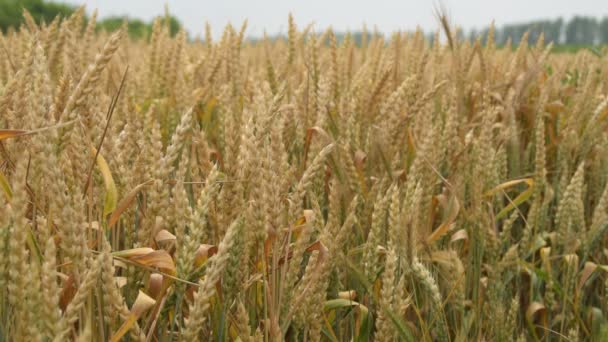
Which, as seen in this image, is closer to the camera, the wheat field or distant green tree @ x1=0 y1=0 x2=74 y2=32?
the wheat field

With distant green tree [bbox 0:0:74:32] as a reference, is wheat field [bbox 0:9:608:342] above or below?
below

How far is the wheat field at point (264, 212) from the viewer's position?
28.0 inches

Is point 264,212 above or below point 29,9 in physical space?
below

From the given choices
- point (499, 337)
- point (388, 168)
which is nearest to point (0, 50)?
point (388, 168)

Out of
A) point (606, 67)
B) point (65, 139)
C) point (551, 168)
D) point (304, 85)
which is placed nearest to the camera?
point (65, 139)

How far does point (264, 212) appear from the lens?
2.58ft

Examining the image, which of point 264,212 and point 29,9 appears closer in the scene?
point 264,212

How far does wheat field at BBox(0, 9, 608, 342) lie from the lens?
0.71m

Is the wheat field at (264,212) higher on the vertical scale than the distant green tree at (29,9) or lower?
lower

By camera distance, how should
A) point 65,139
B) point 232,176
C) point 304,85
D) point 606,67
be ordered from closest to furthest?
point 65,139 → point 232,176 → point 304,85 → point 606,67

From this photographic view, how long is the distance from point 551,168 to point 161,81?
1.30 m

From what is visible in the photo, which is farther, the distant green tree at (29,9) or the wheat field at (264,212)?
the distant green tree at (29,9)

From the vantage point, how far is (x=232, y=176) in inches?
34.2

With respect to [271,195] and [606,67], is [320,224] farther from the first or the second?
[606,67]
